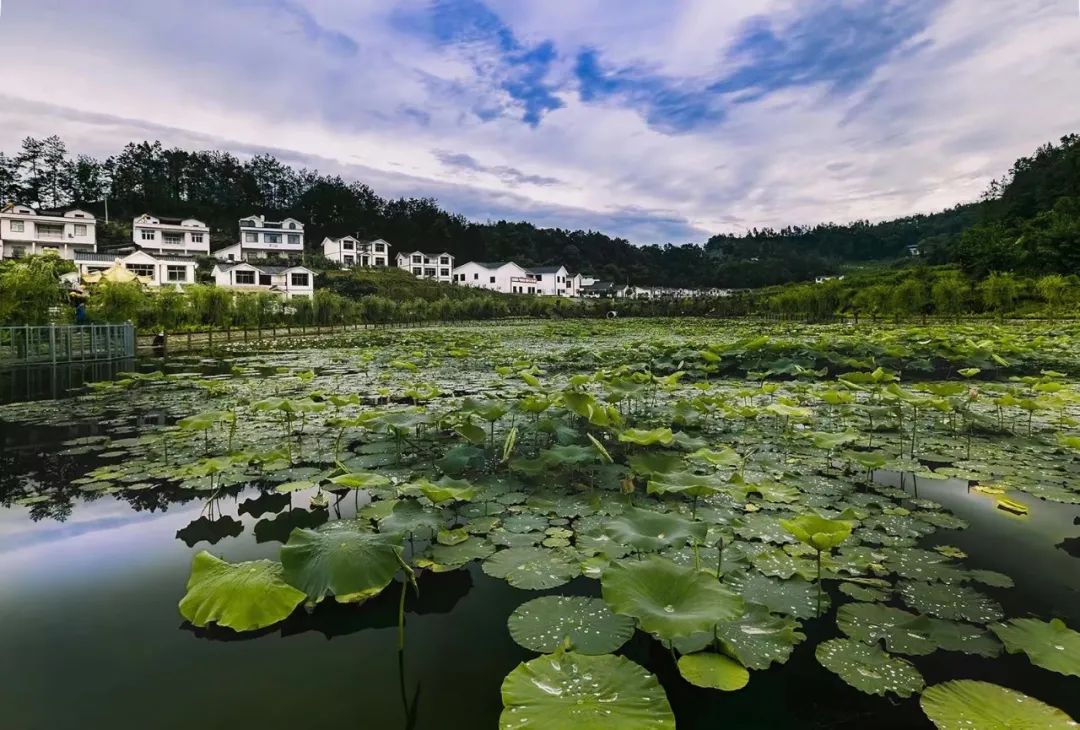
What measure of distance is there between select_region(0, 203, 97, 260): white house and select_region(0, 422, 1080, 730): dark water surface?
158 feet

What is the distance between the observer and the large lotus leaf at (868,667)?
5.66ft

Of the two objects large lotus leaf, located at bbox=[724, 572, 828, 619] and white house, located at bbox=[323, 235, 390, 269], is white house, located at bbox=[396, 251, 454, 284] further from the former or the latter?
large lotus leaf, located at bbox=[724, 572, 828, 619]

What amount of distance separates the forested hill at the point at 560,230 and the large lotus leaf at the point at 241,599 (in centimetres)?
3447

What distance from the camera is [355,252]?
183ft

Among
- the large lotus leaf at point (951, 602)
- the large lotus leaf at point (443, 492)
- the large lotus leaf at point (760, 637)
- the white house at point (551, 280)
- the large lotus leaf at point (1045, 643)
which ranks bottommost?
the large lotus leaf at point (951, 602)

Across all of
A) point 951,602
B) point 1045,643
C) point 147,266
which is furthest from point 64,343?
point 147,266

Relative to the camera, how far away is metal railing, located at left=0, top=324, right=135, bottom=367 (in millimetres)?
11000

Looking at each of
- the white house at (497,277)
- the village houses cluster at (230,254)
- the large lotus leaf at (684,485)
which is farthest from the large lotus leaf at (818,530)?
the white house at (497,277)

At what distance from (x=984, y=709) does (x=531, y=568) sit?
164 centimetres

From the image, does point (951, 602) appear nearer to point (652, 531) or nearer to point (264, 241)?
point (652, 531)

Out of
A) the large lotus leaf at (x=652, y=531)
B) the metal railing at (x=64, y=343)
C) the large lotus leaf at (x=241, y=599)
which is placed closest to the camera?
the large lotus leaf at (x=241, y=599)

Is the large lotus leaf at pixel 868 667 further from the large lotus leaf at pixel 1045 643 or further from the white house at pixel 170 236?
the white house at pixel 170 236

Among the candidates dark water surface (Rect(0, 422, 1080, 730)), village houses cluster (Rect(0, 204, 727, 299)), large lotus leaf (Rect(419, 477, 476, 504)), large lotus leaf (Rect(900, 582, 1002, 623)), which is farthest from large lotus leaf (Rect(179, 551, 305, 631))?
village houses cluster (Rect(0, 204, 727, 299))

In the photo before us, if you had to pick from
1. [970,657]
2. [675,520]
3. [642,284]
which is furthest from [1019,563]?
[642,284]
